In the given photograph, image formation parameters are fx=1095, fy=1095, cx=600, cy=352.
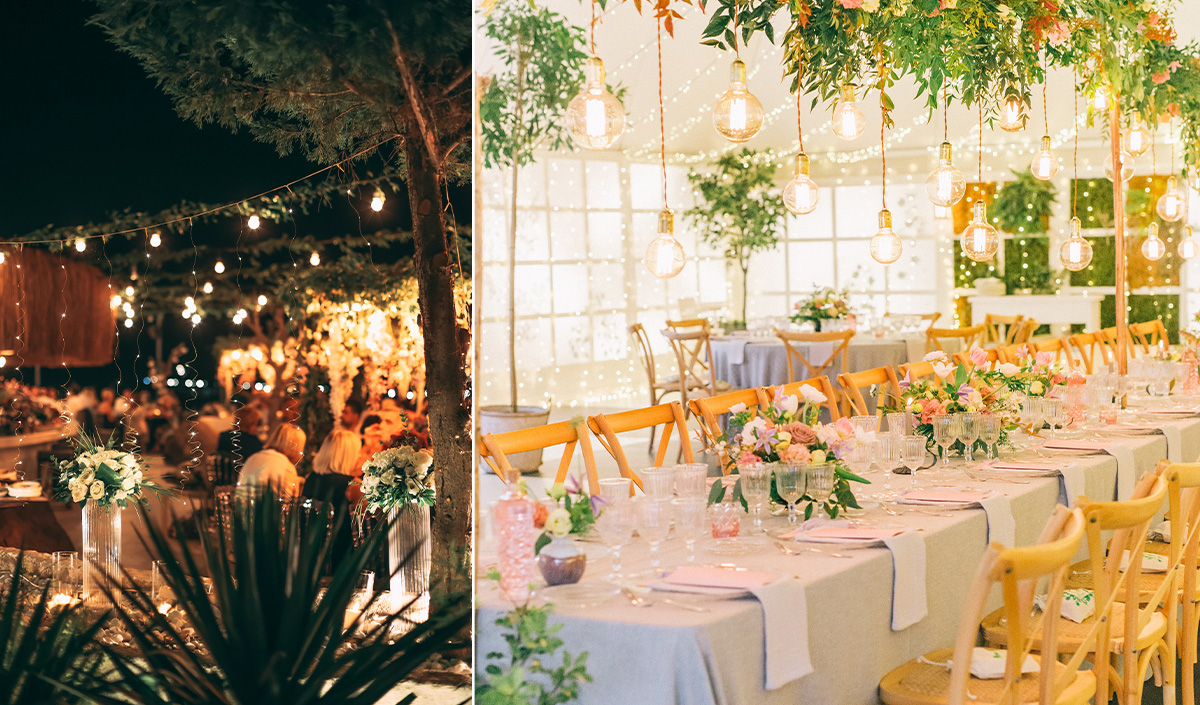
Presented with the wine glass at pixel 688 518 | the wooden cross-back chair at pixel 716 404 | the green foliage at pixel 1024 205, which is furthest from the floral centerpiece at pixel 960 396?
the green foliage at pixel 1024 205

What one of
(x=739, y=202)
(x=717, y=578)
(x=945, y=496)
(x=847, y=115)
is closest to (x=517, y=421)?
(x=847, y=115)

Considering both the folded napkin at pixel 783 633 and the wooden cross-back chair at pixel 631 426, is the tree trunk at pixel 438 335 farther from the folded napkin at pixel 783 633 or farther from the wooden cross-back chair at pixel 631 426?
the wooden cross-back chair at pixel 631 426

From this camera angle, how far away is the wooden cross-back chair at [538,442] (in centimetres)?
262

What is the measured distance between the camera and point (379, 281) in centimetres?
185

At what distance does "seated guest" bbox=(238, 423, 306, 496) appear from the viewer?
5.81 ft

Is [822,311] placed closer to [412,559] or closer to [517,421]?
[517,421]

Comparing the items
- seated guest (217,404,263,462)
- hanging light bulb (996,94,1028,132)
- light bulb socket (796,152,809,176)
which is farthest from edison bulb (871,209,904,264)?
seated guest (217,404,263,462)

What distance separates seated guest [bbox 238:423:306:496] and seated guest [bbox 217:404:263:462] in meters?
0.01

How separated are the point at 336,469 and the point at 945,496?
1686 mm

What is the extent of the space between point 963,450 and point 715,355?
4.94 m

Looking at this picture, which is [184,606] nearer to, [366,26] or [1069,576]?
[366,26]

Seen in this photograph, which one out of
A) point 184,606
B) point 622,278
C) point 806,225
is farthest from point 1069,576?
point 806,225

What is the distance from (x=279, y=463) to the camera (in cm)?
178

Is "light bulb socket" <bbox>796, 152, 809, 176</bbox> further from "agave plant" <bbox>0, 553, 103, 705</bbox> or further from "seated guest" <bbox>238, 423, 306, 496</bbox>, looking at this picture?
"agave plant" <bbox>0, 553, 103, 705</bbox>
